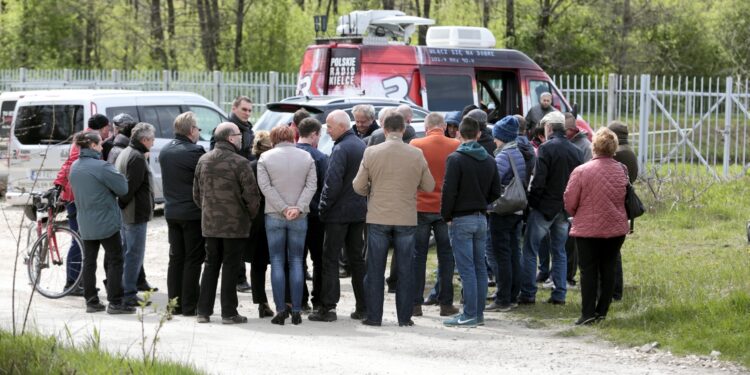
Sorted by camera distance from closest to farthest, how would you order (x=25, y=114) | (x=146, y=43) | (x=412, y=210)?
(x=412, y=210), (x=25, y=114), (x=146, y=43)

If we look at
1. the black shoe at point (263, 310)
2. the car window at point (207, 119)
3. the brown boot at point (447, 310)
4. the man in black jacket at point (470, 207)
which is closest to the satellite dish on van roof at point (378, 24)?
the car window at point (207, 119)

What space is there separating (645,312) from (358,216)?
2595 mm

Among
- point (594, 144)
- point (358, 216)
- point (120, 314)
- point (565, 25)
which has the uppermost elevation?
point (565, 25)

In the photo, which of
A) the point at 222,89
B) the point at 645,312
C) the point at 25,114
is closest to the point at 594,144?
the point at 645,312

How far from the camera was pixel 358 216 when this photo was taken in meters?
10.0

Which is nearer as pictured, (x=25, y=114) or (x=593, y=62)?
(x=25, y=114)

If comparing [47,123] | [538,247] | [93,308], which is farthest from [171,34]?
[538,247]

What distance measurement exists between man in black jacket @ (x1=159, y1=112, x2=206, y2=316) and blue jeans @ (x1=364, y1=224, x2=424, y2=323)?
60.0 inches

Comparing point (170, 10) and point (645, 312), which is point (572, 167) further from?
point (170, 10)

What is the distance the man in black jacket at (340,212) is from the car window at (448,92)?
323 inches

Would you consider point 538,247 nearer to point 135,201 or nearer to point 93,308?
point 135,201

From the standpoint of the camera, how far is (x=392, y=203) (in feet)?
31.7

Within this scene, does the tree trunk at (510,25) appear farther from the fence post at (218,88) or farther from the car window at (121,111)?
the car window at (121,111)

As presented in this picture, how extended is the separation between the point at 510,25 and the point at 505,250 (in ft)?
110
